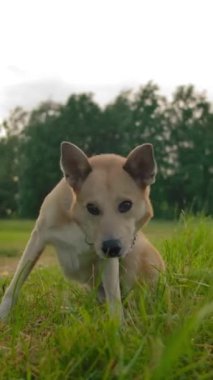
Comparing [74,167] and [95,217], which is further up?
[74,167]

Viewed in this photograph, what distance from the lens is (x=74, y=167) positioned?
15.8 feet

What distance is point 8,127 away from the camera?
278 feet

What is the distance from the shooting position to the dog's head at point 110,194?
4383mm

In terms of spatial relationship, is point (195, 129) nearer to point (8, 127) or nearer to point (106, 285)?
point (8, 127)

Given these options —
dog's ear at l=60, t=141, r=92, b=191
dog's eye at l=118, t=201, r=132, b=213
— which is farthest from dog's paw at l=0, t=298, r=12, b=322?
dog's eye at l=118, t=201, r=132, b=213

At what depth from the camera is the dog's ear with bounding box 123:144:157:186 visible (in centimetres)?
488

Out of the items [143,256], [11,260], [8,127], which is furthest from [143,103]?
[143,256]

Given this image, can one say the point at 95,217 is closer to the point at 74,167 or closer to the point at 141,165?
the point at 74,167

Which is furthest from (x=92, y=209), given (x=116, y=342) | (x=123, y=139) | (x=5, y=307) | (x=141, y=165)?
(x=123, y=139)

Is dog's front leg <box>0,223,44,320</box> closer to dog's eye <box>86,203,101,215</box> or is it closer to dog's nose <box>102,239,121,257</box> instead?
dog's eye <box>86,203,101,215</box>

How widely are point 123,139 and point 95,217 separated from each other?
66.7 meters

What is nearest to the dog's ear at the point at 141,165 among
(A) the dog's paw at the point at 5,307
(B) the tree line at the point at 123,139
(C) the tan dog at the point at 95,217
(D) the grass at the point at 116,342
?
(C) the tan dog at the point at 95,217

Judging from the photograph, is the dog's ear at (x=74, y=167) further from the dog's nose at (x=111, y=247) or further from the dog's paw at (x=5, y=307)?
the dog's paw at (x=5, y=307)

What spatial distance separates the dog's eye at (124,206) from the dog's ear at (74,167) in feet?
1.29
